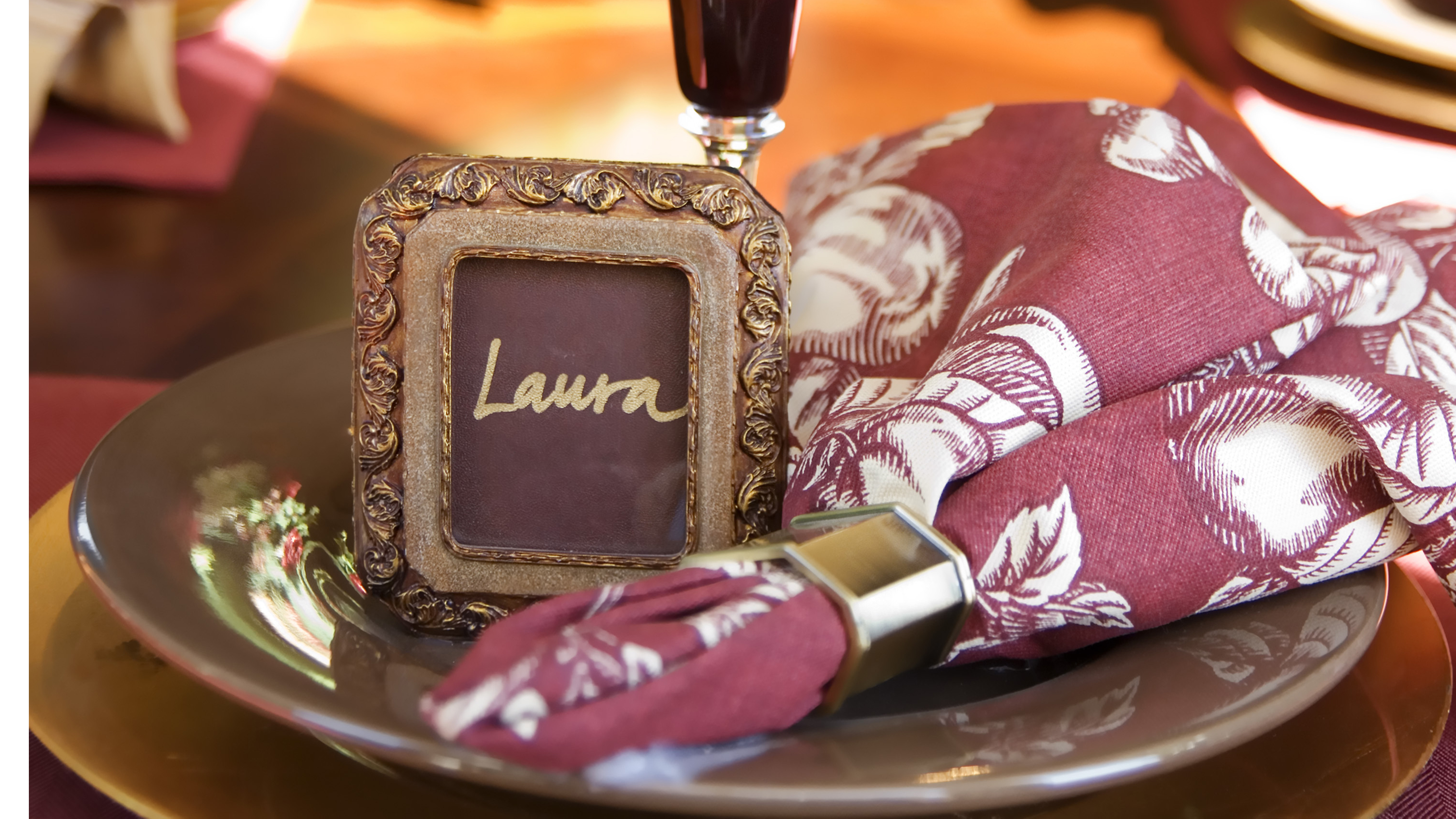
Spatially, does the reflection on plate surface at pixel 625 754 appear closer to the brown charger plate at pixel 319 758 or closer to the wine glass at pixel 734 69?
the brown charger plate at pixel 319 758

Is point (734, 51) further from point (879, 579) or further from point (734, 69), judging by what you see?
point (879, 579)

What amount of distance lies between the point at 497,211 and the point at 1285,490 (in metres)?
0.22

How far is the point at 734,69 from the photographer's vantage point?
1.42ft

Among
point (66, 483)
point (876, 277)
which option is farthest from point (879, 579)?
point (66, 483)

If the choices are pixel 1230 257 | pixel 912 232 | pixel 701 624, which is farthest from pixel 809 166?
pixel 701 624

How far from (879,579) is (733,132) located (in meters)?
0.24

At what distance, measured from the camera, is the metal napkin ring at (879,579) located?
261 mm

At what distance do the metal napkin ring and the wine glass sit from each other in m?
0.16

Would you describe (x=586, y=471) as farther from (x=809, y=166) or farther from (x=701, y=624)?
(x=809, y=166)

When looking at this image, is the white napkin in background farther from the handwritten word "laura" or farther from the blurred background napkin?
the handwritten word "laura"

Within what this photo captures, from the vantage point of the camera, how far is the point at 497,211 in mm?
324

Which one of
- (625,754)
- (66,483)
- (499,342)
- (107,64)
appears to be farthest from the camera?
(107,64)

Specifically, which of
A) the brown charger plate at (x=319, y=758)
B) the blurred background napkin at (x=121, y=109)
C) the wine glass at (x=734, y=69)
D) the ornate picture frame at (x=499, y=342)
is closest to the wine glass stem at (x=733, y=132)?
the wine glass at (x=734, y=69)

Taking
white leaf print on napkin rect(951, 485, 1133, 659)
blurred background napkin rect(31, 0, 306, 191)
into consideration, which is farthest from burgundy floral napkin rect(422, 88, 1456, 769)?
blurred background napkin rect(31, 0, 306, 191)
